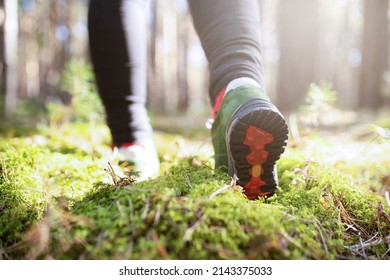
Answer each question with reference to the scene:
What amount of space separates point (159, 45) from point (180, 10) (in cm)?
674

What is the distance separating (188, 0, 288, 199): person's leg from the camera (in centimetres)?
98

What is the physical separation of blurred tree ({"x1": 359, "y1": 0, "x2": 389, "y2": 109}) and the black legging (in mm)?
5775

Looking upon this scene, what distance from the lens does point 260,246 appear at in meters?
0.69

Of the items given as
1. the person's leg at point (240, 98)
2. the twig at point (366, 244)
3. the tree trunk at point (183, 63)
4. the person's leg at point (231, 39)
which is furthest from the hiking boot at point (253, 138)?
the tree trunk at point (183, 63)

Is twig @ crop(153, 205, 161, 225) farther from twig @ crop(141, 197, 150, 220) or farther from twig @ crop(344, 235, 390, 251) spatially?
twig @ crop(344, 235, 390, 251)

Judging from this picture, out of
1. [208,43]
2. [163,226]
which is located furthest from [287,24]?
[163,226]

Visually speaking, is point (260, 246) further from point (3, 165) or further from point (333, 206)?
point (3, 165)

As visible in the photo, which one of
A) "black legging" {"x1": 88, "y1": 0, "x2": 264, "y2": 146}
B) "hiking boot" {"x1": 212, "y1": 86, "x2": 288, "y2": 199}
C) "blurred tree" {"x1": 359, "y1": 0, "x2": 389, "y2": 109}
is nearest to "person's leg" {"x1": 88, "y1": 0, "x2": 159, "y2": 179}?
"black legging" {"x1": 88, "y1": 0, "x2": 264, "y2": 146}

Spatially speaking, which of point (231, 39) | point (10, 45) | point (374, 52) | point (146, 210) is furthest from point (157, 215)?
point (374, 52)

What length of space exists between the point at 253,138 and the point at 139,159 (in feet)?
1.83

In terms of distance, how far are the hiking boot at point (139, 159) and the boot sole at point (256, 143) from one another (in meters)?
0.42

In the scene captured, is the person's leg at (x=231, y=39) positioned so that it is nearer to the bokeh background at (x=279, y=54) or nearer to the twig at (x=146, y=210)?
the bokeh background at (x=279, y=54)

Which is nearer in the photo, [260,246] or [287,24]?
Result: [260,246]

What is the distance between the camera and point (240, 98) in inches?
41.8
